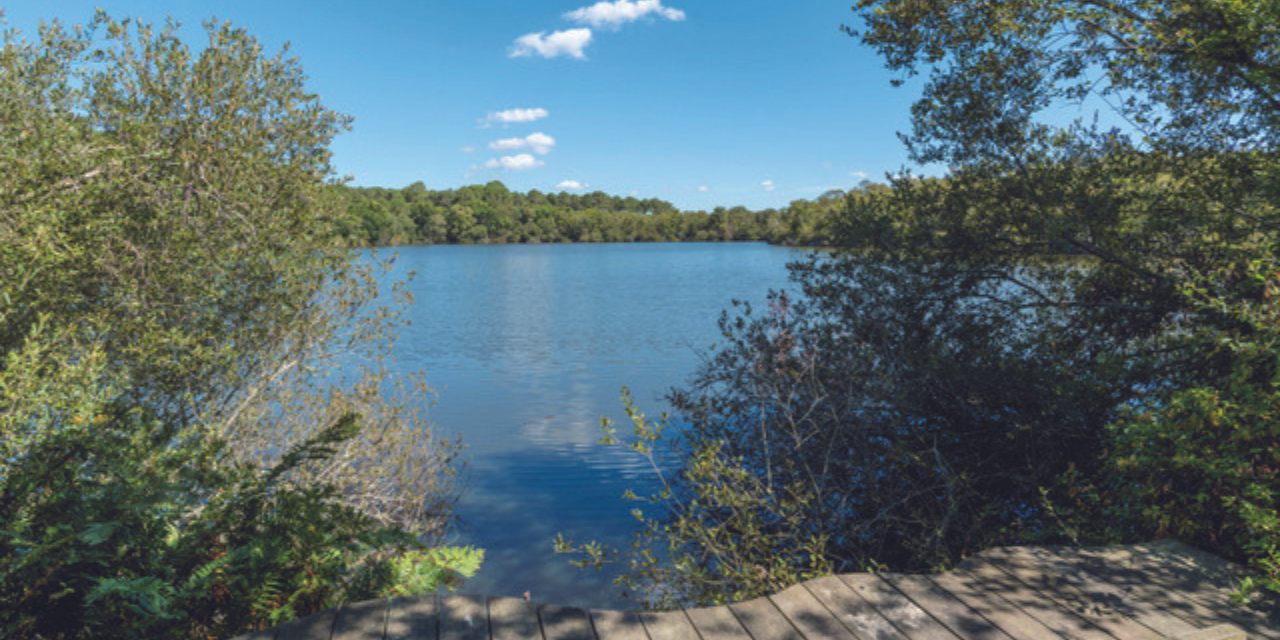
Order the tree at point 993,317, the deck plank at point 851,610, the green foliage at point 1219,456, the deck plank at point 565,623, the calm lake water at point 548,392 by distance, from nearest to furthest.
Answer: the deck plank at point 565,623 → the deck plank at point 851,610 → the green foliage at point 1219,456 → the tree at point 993,317 → the calm lake water at point 548,392

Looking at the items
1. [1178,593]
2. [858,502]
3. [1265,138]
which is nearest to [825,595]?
[1178,593]

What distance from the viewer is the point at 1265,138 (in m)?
8.07

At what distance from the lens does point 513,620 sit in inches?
137

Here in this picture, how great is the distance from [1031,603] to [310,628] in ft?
13.3

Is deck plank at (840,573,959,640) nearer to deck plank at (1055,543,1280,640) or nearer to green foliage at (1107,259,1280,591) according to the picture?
deck plank at (1055,543,1280,640)

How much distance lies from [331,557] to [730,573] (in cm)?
409

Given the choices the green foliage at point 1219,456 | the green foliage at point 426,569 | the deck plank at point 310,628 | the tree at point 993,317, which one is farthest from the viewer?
the tree at point 993,317

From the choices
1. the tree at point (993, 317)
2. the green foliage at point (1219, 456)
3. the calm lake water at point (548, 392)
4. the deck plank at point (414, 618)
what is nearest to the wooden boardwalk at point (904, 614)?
the deck plank at point (414, 618)

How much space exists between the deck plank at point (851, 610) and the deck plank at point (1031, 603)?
837mm

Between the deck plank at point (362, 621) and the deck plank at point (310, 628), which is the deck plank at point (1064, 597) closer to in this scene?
the deck plank at point (362, 621)

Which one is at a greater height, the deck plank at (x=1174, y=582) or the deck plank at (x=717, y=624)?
the deck plank at (x=1174, y=582)

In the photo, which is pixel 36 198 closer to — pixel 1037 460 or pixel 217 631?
pixel 217 631

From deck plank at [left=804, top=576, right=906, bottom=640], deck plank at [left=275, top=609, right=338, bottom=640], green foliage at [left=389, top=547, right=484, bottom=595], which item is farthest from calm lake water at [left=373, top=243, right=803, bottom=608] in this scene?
deck plank at [left=275, top=609, right=338, bottom=640]

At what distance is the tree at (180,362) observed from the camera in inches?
147
